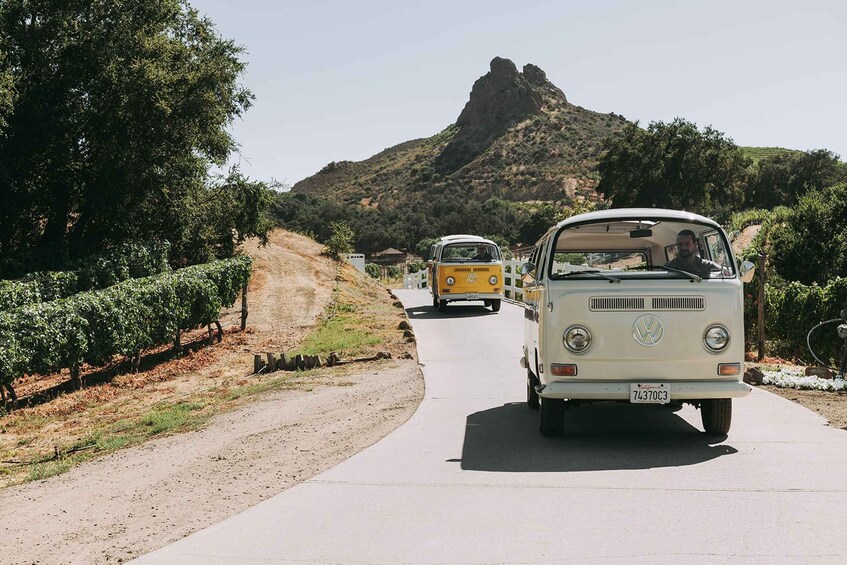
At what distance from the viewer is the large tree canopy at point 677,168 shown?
72000mm

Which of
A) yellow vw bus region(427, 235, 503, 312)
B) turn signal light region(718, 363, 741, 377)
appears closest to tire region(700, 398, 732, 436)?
turn signal light region(718, 363, 741, 377)

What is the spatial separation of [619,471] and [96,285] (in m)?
25.8

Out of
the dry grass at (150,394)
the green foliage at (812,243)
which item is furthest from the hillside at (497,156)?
the dry grass at (150,394)

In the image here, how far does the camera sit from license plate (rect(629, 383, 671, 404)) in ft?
27.2

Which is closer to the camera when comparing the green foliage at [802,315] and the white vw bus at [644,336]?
the white vw bus at [644,336]

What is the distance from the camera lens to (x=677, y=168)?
72.2m

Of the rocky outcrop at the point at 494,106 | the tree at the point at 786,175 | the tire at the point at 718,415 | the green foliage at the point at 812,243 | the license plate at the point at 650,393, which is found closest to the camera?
the license plate at the point at 650,393

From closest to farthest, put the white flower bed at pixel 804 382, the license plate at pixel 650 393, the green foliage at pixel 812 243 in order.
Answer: the license plate at pixel 650 393, the white flower bed at pixel 804 382, the green foliage at pixel 812 243

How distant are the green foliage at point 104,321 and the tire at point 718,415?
13.2 metres

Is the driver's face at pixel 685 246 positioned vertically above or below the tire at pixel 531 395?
above

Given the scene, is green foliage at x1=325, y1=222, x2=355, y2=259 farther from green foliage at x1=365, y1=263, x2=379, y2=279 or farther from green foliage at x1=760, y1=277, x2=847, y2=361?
green foliage at x1=760, y1=277, x2=847, y2=361

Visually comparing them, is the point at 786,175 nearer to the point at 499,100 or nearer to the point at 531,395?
the point at 499,100

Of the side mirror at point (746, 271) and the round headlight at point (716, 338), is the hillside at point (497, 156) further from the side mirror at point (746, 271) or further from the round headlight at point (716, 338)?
the round headlight at point (716, 338)

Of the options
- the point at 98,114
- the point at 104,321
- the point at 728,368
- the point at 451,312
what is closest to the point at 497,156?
the point at 98,114
